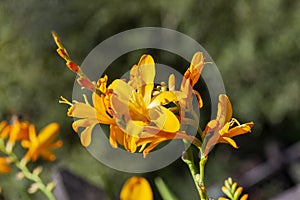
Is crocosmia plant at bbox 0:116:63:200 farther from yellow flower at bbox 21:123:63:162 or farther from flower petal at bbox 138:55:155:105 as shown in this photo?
flower petal at bbox 138:55:155:105

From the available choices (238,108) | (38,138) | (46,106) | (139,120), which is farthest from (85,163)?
(139,120)

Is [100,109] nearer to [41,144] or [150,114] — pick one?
[150,114]

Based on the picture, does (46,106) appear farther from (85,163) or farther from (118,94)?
(118,94)

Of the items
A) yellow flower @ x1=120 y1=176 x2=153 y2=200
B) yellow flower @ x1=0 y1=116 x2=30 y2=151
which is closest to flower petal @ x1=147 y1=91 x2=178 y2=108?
yellow flower @ x1=120 y1=176 x2=153 y2=200

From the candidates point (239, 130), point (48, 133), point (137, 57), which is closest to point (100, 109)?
point (239, 130)

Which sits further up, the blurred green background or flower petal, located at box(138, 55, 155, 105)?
the blurred green background

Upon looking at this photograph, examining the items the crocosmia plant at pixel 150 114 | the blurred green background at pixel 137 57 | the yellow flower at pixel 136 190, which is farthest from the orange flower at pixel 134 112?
the blurred green background at pixel 137 57

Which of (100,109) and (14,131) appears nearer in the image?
(100,109)
